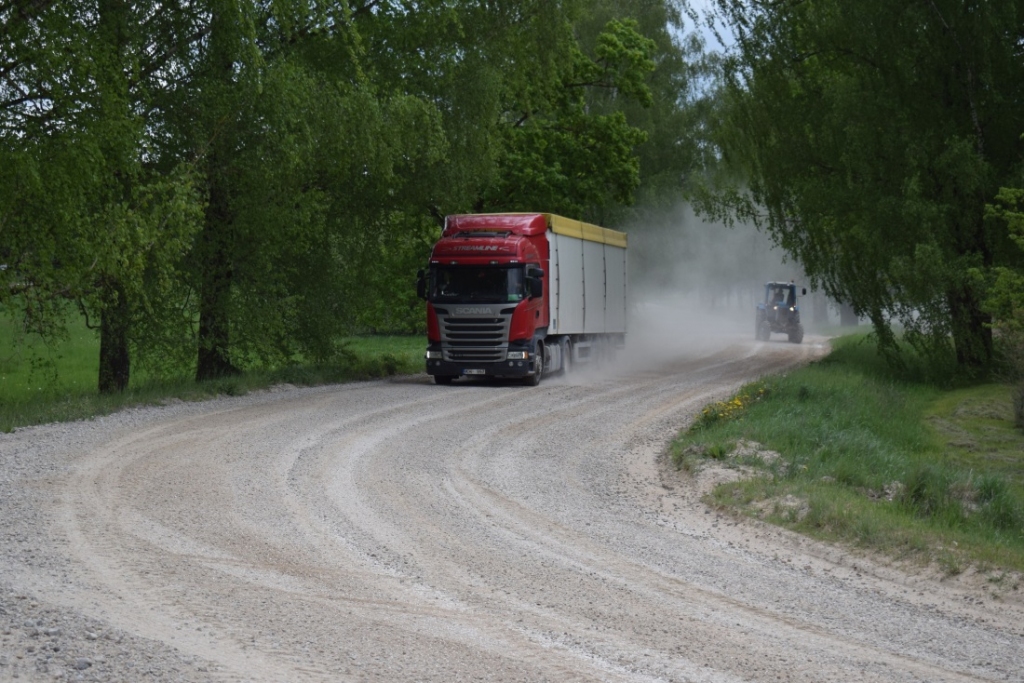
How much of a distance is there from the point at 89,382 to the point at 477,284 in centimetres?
944

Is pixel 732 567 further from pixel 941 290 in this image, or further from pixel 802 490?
pixel 941 290

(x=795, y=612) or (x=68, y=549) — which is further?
(x=68, y=549)

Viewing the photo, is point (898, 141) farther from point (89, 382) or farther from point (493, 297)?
point (89, 382)

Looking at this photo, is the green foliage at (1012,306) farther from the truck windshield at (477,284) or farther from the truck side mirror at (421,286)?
the truck side mirror at (421,286)

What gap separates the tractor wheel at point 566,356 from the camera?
3005 cm

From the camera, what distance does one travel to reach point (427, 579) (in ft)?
28.5

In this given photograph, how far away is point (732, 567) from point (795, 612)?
1349mm

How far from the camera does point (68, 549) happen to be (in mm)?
9164

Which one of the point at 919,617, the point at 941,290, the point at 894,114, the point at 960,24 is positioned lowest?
the point at 919,617

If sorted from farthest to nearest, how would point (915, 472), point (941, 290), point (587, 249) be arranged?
point (587, 249) < point (941, 290) < point (915, 472)

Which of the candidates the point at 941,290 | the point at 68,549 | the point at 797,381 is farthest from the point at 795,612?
the point at 941,290

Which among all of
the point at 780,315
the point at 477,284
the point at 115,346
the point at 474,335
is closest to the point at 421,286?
the point at 477,284

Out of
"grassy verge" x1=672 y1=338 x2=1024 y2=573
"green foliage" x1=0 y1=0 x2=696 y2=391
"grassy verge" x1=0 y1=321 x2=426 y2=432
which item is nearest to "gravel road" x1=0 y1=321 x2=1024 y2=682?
"grassy verge" x1=672 y1=338 x2=1024 y2=573

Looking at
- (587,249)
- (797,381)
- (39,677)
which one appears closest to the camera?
(39,677)
